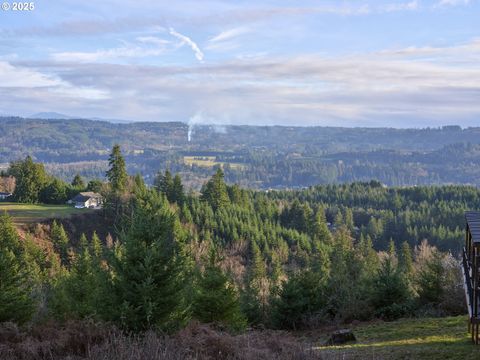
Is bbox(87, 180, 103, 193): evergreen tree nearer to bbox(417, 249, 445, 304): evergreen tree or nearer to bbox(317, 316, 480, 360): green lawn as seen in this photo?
Answer: bbox(417, 249, 445, 304): evergreen tree

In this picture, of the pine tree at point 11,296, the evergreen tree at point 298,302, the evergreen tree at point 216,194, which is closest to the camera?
the pine tree at point 11,296

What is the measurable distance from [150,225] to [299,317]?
13.2m

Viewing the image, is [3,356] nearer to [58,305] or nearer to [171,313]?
[171,313]

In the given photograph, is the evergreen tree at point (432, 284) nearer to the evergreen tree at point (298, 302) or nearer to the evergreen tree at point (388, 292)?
the evergreen tree at point (388, 292)

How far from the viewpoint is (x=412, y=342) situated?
1836 cm

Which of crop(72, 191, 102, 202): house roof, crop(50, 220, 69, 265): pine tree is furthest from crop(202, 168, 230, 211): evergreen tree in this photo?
crop(50, 220, 69, 265): pine tree

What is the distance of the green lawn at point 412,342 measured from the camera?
1537 centimetres

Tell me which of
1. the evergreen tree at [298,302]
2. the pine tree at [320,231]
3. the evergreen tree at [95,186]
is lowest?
the pine tree at [320,231]

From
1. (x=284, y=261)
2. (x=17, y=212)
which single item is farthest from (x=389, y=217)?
(x=17, y=212)

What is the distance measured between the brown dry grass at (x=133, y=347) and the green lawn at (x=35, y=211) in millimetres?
55332

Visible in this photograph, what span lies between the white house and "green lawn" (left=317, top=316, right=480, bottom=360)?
199ft

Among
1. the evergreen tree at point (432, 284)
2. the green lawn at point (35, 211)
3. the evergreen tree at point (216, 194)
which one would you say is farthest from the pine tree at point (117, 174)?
the evergreen tree at point (432, 284)

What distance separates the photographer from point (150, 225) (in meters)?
18.4

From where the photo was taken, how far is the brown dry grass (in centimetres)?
1052
